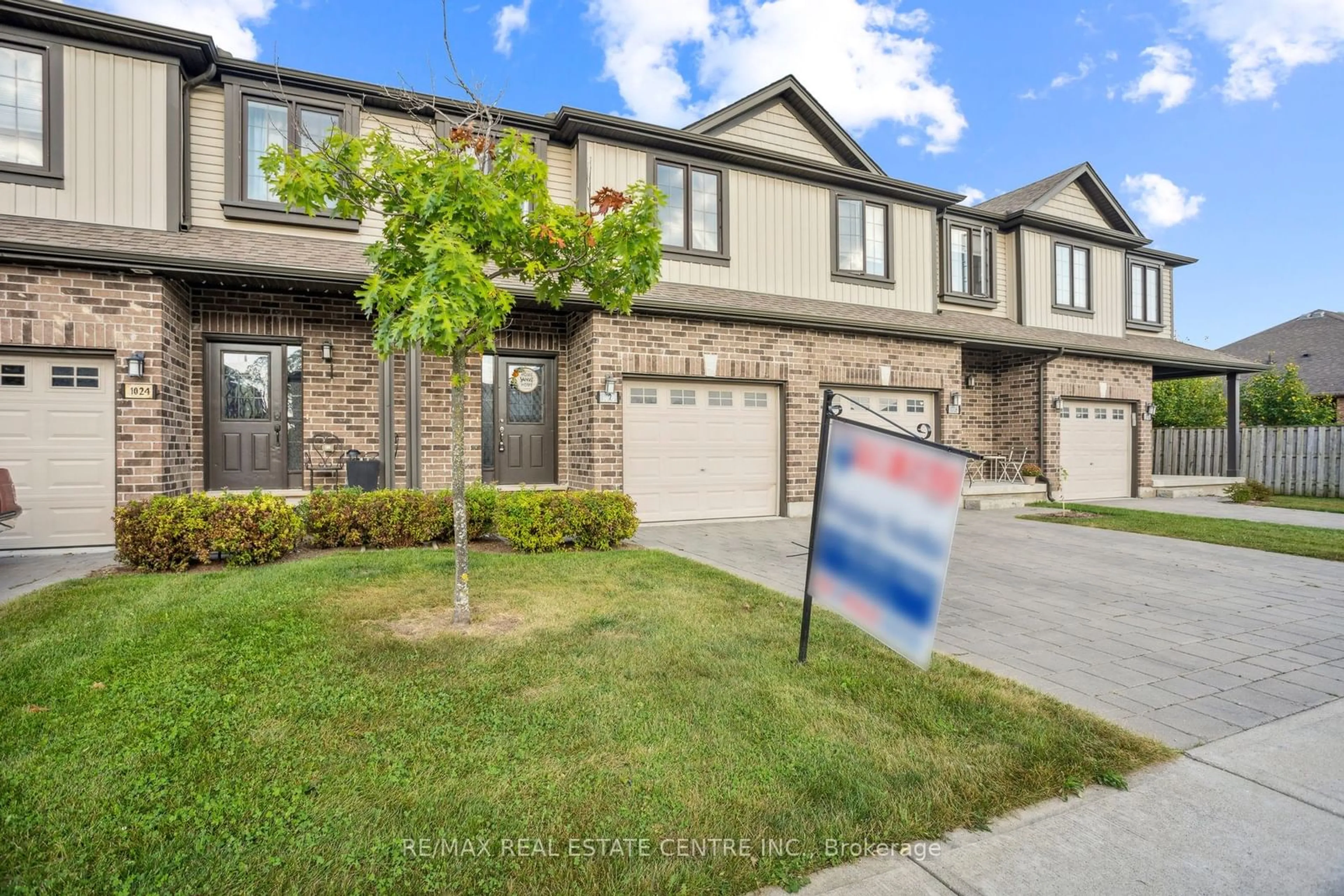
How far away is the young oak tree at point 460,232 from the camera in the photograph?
3.71 metres

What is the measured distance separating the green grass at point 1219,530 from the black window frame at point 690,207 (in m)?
6.90

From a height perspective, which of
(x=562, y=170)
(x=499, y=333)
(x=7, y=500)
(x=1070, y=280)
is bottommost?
(x=7, y=500)

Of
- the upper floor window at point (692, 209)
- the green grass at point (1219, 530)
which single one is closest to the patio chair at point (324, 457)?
the upper floor window at point (692, 209)

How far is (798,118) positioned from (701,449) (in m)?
6.72

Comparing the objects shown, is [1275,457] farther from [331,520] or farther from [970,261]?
[331,520]

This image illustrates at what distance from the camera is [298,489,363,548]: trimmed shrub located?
693cm

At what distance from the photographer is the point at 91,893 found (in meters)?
1.80

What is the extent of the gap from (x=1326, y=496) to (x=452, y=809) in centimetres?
2017

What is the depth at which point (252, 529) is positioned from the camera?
242 inches

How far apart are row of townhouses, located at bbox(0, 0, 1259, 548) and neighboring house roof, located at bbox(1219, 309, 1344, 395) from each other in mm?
16436

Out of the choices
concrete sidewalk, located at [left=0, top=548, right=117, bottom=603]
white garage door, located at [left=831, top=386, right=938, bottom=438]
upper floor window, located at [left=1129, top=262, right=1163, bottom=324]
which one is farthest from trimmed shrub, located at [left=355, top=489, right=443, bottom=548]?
upper floor window, located at [left=1129, top=262, right=1163, bottom=324]

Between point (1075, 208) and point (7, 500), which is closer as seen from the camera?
point (7, 500)

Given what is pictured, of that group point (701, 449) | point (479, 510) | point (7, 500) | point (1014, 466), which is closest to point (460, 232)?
point (479, 510)

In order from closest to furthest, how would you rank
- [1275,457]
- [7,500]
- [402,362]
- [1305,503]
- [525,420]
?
[7,500], [402,362], [525,420], [1305,503], [1275,457]
